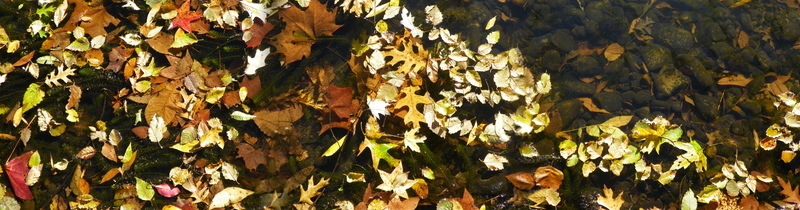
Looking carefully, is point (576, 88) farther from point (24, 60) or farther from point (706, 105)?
point (24, 60)

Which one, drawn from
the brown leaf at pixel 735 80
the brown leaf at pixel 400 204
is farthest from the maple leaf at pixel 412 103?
the brown leaf at pixel 735 80

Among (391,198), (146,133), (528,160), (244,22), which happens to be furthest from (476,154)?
(146,133)

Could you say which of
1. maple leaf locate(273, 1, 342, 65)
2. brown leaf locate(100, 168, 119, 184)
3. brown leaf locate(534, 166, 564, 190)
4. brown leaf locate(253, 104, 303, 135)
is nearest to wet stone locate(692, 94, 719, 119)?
brown leaf locate(534, 166, 564, 190)

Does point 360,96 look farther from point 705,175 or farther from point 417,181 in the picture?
point 705,175

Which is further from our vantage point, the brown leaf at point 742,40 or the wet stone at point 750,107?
the brown leaf at point 742,40

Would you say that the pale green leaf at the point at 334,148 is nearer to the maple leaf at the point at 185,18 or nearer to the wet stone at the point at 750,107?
the maple leaf at the point at 185,18

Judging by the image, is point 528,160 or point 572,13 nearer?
point 528,160

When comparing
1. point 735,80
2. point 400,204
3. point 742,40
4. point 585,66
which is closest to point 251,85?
point 400,204
